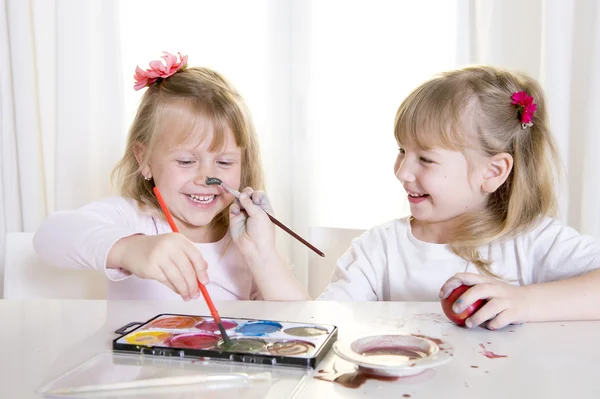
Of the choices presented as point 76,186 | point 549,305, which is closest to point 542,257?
point 549,305

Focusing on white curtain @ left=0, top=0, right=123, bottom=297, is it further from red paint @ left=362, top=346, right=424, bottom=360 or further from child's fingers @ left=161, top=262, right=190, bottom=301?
red paint @ left=362, top=346, right=424, bottom=360

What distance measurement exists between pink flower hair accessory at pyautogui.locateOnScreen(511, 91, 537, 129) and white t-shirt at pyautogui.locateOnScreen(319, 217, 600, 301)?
209 millimetres

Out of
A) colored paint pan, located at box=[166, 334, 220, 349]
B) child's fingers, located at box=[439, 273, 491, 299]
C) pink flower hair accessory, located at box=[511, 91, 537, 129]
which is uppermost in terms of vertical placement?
pink flower hair accessory, located at box=[511, 91, 537, 129]

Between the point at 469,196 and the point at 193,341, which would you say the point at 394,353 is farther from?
the point at 469,196

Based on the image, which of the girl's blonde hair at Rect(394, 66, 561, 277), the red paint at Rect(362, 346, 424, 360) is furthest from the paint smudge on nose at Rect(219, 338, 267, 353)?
the girl's blonde hair at Rect(394, 66, 561, 277)

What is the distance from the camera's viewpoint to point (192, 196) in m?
1.43

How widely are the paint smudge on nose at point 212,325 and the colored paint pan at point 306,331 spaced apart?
0.08m

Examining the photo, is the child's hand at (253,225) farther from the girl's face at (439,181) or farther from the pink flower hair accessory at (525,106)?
the pink flower hair accessory at (525,106)

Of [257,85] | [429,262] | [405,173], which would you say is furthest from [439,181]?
[257,85]

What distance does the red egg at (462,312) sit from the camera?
35.4 inches

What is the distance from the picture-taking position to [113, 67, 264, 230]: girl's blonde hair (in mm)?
1425

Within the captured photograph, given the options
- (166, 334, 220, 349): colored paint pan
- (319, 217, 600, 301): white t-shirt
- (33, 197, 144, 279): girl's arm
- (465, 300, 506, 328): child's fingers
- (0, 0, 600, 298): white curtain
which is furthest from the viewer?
(0, 0, 600, 298): white curtain

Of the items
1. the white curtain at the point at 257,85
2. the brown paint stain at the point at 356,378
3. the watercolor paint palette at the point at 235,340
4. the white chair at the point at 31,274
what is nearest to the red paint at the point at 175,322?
the watercolor paint palette at the point at 235,340

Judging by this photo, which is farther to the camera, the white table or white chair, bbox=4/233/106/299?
white chair, bbox=4/233/106/299
